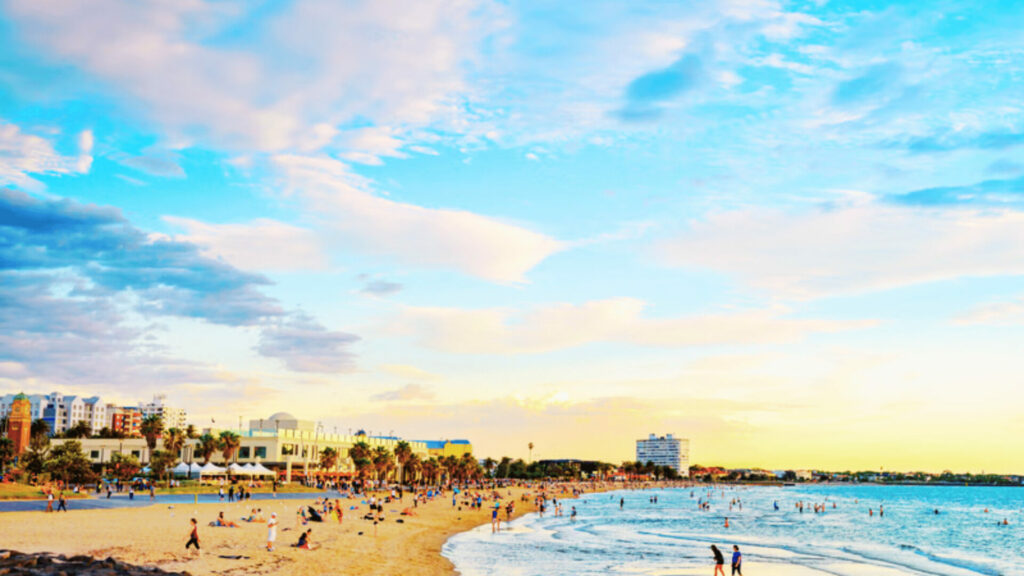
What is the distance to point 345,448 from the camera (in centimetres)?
14525

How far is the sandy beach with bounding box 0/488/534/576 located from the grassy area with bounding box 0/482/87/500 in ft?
45.4

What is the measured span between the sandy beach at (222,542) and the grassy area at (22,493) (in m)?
13.8

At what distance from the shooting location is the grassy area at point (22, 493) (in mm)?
61791

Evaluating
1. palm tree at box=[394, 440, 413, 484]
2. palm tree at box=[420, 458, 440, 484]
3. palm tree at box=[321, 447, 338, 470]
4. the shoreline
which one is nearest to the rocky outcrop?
the shoreline

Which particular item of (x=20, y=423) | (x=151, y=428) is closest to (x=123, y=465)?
(x=151, y=428)

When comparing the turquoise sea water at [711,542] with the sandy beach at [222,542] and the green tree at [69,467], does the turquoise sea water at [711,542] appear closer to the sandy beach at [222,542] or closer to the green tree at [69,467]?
the sandy beach at [222,542]

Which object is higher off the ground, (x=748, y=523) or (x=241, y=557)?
(x=241, y=557)

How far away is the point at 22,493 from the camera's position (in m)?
63.5

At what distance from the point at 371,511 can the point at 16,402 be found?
491 feet

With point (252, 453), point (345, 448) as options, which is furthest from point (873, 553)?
point (345, 448)

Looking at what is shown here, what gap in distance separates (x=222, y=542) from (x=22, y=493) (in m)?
38.8

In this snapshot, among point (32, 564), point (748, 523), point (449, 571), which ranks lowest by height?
point (748, 523)

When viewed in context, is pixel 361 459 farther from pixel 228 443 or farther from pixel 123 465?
pixel 123 465

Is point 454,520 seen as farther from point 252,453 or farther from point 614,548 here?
point 252,453
